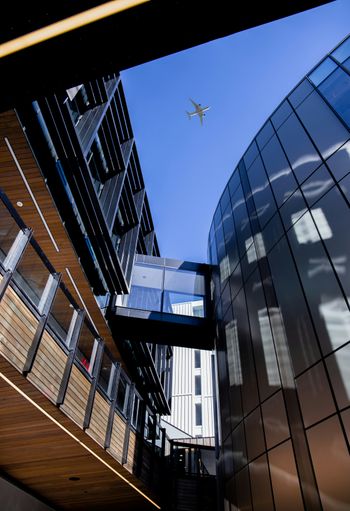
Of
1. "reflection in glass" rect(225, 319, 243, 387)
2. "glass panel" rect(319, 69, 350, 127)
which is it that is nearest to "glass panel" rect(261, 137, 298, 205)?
"glass panel" rect(319, 69, 350, 127)

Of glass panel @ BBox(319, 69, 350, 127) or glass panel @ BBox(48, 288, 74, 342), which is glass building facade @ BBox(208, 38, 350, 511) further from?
glass panel @ BBox(48, 288, 74, 342)

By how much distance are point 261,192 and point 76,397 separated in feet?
31.8

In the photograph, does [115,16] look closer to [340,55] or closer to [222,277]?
[340,55]

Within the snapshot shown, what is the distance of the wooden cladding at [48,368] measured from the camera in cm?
775

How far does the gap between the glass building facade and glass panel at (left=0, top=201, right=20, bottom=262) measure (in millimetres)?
7308

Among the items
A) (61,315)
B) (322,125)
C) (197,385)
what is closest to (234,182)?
(322,125)

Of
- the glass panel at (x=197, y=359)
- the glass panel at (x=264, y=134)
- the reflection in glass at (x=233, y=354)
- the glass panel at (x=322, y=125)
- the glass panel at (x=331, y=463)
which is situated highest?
the glass panel at (x=197, y=359)

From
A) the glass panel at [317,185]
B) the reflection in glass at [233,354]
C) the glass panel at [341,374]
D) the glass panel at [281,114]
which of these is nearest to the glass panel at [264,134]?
the glass panel at [281,114]

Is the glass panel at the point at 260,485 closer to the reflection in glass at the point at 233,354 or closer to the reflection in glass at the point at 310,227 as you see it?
the reflection in glass at the point at 233,354

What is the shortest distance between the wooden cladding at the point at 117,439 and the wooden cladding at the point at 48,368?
3974mm

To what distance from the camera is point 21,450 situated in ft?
34.3

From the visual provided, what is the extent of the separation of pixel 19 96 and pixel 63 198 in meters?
8.01

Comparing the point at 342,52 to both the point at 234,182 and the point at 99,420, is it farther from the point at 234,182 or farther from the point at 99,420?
the point at 99,420

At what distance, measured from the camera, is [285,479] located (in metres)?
8.54
